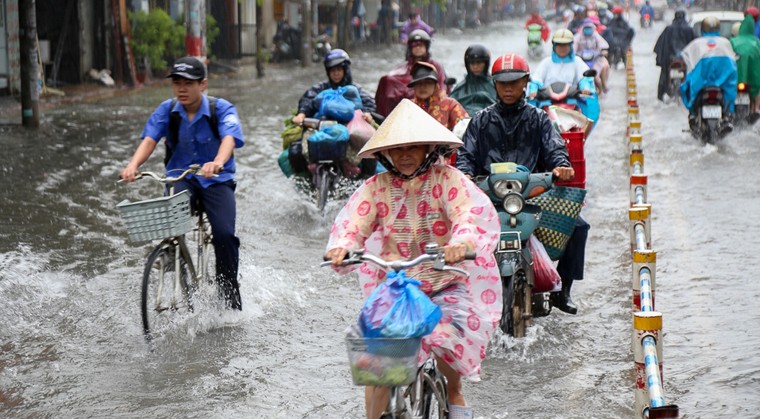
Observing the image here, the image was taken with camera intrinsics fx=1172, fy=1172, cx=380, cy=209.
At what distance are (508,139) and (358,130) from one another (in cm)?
415

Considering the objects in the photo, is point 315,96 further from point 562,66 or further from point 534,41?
point 534,41

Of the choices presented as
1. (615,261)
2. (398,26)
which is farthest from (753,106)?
(398,26)

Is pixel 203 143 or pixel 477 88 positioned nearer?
pixel 203 143

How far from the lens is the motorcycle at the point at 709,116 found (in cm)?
1555

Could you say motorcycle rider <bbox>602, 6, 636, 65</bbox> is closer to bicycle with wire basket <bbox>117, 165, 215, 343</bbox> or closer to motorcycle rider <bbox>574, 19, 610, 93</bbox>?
motorcycle rider <bbox>574, 19, 610, 93</bbox>

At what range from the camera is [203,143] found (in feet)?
24.9

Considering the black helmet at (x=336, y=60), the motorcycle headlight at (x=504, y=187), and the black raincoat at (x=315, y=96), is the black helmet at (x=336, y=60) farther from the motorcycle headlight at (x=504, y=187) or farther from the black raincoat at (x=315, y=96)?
the motorcycle headlight at (x=504, y=187)

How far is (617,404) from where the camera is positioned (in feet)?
20.7

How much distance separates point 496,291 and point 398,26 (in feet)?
161

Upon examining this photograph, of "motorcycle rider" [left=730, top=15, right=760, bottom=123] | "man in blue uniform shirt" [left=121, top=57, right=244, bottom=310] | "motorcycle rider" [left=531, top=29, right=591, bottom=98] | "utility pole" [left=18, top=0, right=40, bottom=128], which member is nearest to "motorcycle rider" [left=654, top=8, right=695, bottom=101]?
"motorcycle rider" [left=730, top=15, right=760, bottom=123]

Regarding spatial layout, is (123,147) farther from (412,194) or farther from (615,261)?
(412,194)

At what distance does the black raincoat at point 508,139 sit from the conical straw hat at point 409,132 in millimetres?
2355

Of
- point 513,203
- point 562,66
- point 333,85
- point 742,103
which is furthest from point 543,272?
point 742,103

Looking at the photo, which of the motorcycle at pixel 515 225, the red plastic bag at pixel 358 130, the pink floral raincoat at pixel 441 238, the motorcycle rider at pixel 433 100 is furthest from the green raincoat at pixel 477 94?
the pink floral raincoat at pixel 441 238
